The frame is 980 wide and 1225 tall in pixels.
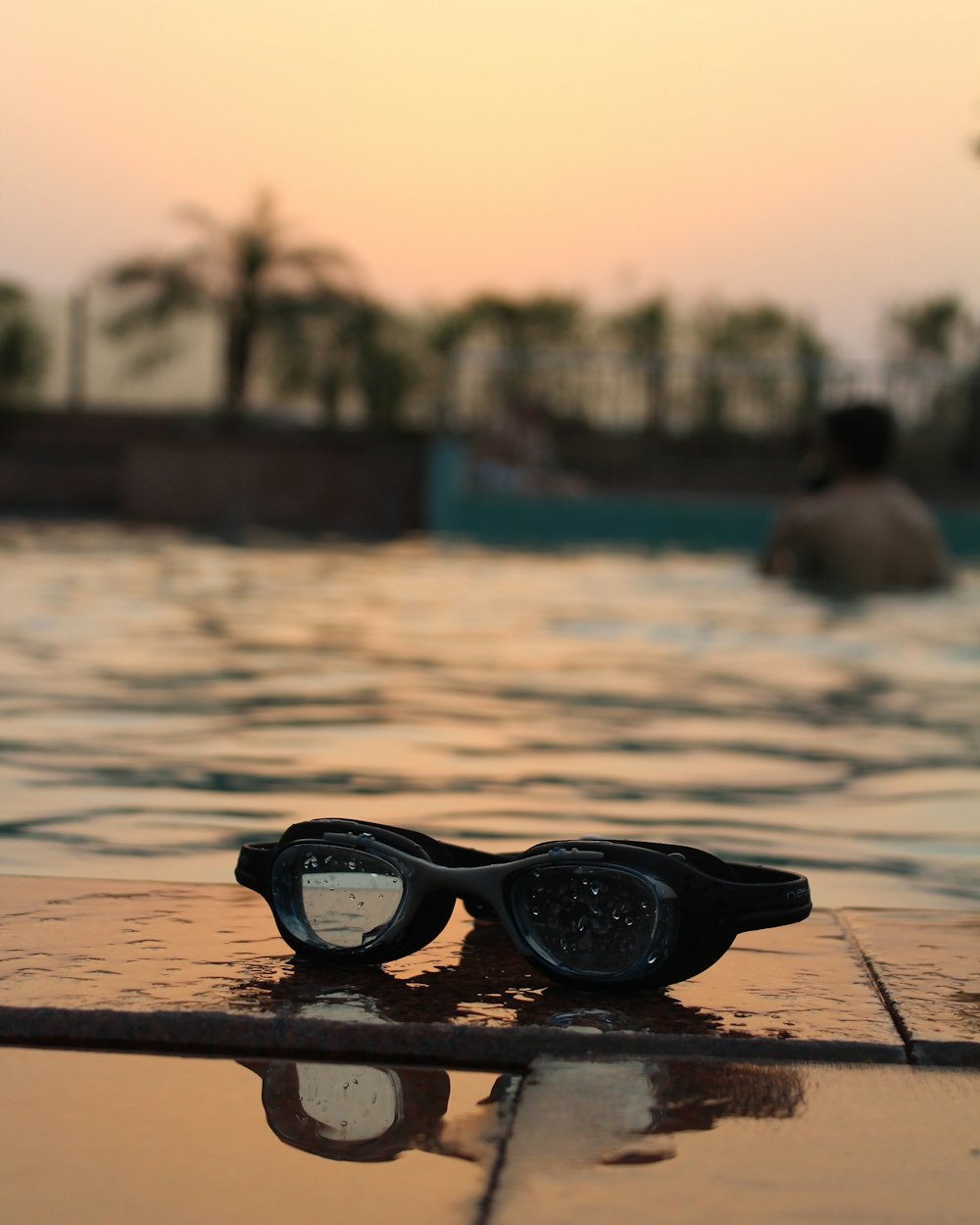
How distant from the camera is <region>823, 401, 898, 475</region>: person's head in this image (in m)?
11.5

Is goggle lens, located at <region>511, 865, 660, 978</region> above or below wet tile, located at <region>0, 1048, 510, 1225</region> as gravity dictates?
above

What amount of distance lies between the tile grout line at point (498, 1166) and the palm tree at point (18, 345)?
1025 inches

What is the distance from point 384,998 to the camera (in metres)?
2.10

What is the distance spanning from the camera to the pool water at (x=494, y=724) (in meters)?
3.67

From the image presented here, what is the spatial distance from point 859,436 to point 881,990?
970 centimetres

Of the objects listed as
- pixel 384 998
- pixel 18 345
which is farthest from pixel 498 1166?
pixel 18 345

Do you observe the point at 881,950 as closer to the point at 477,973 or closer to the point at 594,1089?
the point at 477,973

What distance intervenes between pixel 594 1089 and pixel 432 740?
10.6ft

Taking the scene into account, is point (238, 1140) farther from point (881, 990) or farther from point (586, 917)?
point (881, 990)

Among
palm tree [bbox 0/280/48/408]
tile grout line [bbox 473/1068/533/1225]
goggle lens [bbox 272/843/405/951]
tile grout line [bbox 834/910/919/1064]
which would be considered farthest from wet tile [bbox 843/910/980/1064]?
palm tree [bbox 0/280/48/408]

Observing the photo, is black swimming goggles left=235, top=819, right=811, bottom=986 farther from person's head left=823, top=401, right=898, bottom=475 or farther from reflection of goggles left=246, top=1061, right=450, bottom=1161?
person's head left=823, top=401, right=898, bottom=475

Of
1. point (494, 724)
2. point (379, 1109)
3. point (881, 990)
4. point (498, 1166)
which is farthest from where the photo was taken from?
point (494, 724)

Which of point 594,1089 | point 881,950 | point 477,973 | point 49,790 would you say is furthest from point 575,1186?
point 49,790

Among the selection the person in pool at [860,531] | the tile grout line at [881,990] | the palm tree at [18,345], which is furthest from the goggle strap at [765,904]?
the palm tree at [18,345]
